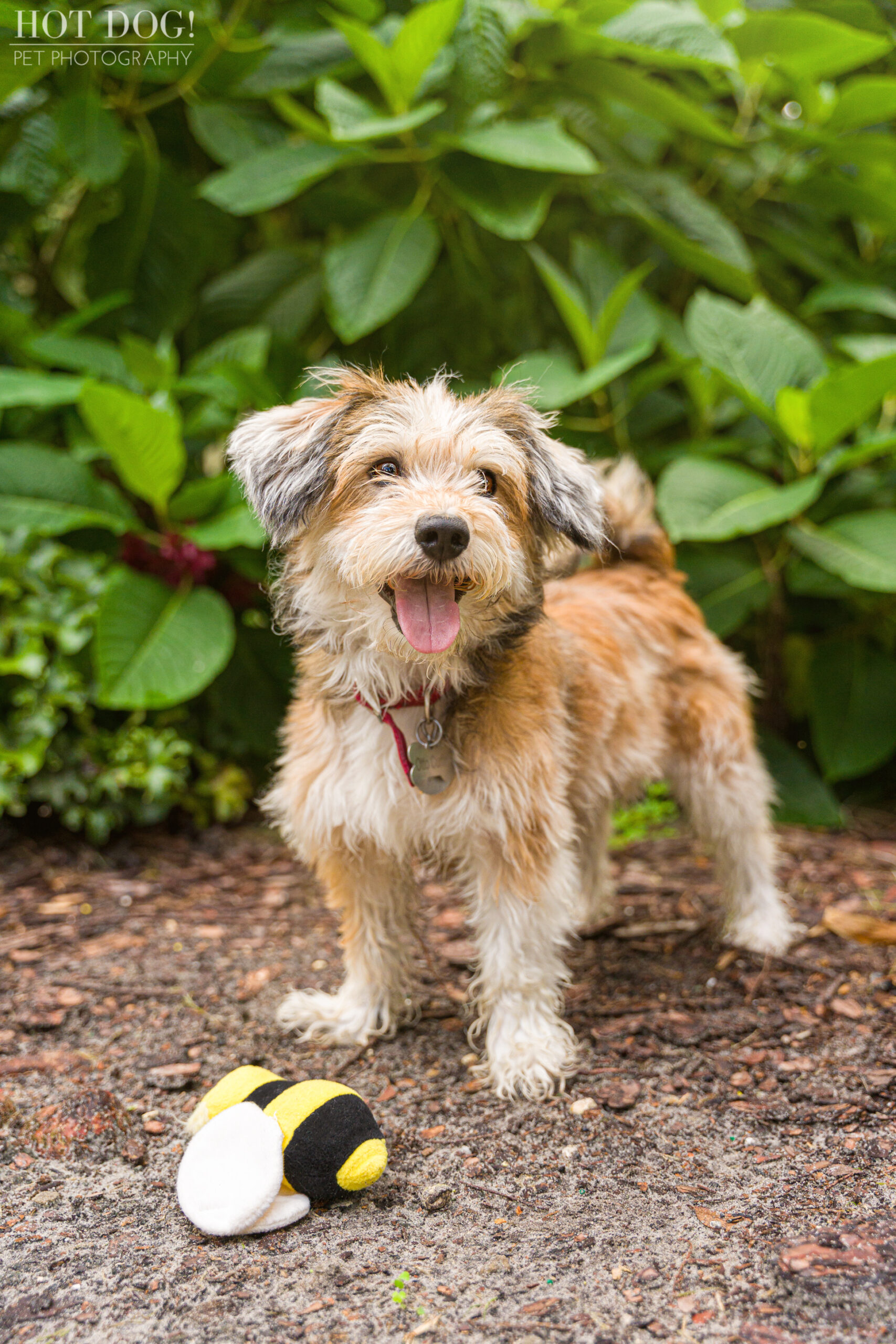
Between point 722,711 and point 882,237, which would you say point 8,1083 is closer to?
point 722,711

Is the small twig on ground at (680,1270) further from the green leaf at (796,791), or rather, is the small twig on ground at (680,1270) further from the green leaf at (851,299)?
the green leaf at (851,299)

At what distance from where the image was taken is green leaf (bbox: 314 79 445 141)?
461 centimetres

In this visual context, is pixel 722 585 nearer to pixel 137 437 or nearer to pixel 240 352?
pixel 240 352

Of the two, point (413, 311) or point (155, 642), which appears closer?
point (155, 642)

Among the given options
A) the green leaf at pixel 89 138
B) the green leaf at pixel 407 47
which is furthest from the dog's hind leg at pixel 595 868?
the green leaf at pixel 89 138

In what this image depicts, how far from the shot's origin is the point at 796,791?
18.1ft

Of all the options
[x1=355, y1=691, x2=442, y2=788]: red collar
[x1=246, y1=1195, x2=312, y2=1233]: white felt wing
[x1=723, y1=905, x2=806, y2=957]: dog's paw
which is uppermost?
[x1=355, y1=691, x2=442, y2=788]: red collar

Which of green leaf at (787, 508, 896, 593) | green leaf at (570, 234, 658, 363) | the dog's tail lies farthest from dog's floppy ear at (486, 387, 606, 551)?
green leaf at (570, 234, 658, 363)

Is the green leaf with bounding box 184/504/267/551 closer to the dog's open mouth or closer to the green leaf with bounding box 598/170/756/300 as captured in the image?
the dog's open mouth

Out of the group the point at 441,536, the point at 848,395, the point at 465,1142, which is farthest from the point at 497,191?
the point at 465,1142

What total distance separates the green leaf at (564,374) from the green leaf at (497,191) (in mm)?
591

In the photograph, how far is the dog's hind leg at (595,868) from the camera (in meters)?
4.06

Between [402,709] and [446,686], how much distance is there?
0.14m

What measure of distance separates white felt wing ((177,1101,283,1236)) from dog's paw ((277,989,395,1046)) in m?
0.93
